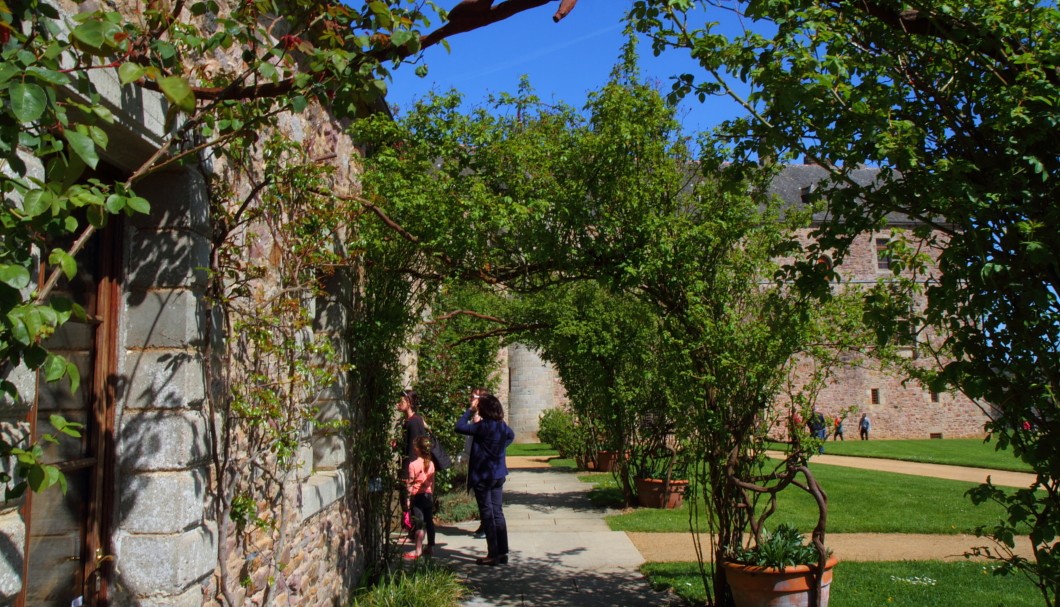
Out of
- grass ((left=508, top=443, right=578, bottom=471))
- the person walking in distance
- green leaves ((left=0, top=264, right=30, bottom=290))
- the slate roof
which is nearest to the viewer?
green leaves ((left=0, top=264, right=30, bottom=290))

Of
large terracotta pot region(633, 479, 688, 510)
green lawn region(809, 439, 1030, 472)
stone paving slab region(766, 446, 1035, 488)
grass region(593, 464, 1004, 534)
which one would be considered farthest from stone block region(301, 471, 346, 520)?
green lawn region(809, 439, 1030, 472)

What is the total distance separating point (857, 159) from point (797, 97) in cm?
45

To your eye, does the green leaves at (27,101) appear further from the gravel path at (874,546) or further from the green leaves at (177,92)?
the gravel path at (874,546)

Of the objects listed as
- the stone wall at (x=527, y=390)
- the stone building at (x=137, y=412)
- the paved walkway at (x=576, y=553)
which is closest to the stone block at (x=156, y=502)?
the stone building at (x=137, y=412)

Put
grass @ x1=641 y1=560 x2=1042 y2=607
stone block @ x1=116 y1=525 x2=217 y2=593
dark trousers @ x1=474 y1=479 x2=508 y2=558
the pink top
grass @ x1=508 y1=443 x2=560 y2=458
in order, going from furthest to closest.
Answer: grass @ x1=508 y1=443 x2=560 y2=458 < dark trousers @ x1=474 y1=479 x2=508 y2=558 < the pink top < grass @ x1=641 y1=560 x2=1042 y2=607 < stone block @ x1=116 y1=525 x2=217 y2=593

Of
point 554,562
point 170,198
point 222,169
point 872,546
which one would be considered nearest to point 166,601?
point 170,198

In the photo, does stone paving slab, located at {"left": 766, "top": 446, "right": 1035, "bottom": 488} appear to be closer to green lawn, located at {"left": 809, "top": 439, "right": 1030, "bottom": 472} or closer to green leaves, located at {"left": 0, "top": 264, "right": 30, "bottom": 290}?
green lawn, located at {"left": 809, "top": 439, "right": 1030, "bottom": 472}

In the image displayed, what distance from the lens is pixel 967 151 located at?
11.1ft

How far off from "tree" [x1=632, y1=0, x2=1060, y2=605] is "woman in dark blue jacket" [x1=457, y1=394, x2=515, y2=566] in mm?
4573

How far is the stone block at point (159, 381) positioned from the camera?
125 inches

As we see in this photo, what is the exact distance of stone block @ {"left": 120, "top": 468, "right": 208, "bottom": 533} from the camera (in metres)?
3.10

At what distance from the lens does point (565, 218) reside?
614 centimetres

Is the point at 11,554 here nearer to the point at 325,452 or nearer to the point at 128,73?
the point at 128,73

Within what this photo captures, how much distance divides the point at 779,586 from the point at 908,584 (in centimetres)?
198
